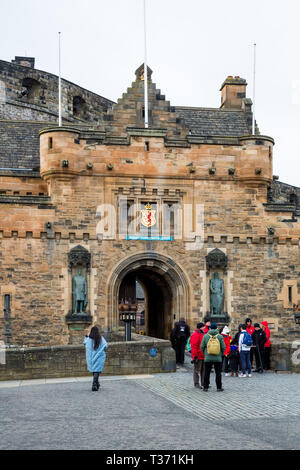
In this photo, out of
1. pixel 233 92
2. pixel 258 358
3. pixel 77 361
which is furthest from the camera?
pixel 233 92

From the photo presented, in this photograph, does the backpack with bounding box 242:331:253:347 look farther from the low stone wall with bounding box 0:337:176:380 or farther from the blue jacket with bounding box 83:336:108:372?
the blue jacket with bounding box 83:336:108:372

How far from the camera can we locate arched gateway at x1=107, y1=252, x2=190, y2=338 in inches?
1011

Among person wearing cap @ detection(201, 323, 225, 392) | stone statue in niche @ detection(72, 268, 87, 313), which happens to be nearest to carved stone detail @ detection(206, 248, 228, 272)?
stone statue in niche @ detection(72, 268, 87, 313)

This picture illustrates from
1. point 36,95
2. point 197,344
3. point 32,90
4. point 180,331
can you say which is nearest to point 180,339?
point 180,331

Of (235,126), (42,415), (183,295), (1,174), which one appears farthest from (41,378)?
(235,126)

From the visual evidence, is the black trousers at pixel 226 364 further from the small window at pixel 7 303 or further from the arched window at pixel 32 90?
the arched window at pixel 32 90

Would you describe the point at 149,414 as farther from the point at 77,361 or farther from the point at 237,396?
the point at 77,361

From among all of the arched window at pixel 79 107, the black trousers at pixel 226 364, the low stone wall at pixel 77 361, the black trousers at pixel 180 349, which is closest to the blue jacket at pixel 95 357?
the low stone wall at pixel 77 361

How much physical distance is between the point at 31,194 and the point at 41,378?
37.3 feet

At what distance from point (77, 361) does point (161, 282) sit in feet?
35.1

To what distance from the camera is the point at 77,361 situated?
17469mm

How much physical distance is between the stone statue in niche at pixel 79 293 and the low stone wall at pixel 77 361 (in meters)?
7.34

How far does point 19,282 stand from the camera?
24781 millimetres

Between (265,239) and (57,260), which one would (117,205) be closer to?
(57,260)
